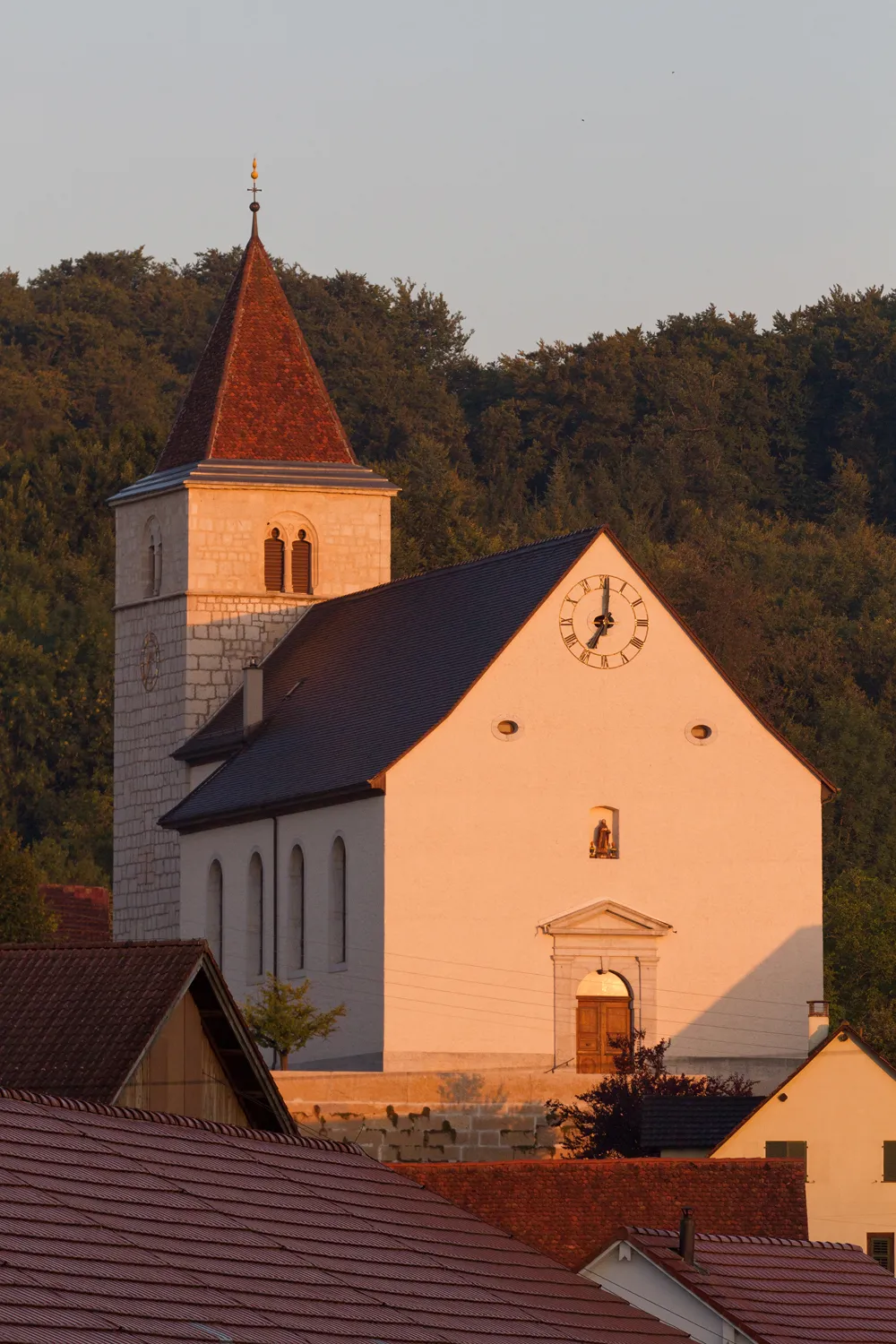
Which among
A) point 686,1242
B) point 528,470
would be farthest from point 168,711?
point 528,470

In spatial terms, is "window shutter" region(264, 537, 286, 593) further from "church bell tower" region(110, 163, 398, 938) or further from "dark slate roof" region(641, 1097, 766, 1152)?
"dark slate roof" region(641, 1097, 766, 1152)

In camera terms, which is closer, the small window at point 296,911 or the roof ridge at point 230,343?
the small window at point 296,911

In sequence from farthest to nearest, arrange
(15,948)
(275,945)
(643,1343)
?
(275,945) → (15,948) → (643,1343)

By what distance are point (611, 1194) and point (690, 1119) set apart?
761cm

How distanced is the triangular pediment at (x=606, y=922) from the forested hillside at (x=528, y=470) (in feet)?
99.8

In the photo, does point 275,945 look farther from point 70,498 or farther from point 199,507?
point 70,498

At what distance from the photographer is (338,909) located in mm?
57844

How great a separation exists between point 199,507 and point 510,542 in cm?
4216

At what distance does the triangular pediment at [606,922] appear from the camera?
56531mm

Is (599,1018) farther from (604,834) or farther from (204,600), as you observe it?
(204,600)

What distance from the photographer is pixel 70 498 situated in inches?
4439

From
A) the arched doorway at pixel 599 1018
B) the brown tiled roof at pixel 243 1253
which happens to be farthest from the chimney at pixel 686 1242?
the arched doorway at pixel 599 1018

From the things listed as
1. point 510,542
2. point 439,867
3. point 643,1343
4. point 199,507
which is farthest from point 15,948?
point 510,542

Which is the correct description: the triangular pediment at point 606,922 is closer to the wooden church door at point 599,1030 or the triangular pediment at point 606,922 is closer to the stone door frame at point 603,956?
the stone door frame at point 603,956
